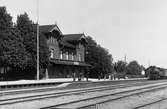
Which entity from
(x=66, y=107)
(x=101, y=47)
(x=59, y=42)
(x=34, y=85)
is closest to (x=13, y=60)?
(x=34, y=85)

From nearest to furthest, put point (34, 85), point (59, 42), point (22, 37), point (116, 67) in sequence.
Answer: point (34, 85) → point (22, 37) → point (59, 42) → point (116, 67)

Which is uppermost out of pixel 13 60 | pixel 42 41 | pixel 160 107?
pixel 42 41

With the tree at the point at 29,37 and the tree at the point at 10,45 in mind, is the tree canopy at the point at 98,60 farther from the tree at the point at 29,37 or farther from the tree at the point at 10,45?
the tree at the point at 10,45

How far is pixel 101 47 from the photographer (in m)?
69.1

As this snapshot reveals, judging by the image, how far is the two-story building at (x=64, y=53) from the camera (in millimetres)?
53312

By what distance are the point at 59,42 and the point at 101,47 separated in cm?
1542

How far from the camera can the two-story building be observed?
53.3 m

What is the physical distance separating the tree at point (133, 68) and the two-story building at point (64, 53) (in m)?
36.7

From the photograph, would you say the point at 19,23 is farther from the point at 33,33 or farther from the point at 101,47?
the point at 101,47

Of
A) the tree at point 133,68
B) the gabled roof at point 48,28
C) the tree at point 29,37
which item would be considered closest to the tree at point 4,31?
the tree at point 29,37

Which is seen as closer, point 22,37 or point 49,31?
point 22,37

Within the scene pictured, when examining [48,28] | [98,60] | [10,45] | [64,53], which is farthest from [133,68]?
[10,45]

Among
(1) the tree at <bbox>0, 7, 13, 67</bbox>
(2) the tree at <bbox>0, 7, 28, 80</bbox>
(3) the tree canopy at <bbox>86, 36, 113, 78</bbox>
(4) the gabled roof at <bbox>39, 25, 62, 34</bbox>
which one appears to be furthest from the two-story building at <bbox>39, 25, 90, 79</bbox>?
(1) the tree at <bbox>0, 7, 13, 67</bbox>

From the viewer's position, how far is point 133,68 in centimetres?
10094
